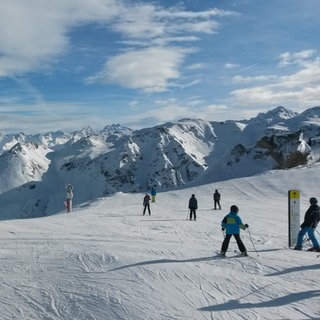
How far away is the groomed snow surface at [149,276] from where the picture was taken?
356 inches

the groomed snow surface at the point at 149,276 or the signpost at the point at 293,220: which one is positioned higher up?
the signpost at the point at 293,220

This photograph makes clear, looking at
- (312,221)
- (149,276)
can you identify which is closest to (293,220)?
(312,221)

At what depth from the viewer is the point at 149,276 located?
10.7m

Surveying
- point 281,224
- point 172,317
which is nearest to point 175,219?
point 281,224

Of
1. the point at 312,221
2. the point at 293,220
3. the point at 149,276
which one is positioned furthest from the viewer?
the point at 293,220

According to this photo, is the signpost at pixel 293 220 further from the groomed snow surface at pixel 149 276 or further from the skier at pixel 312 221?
the skier at pixel 312 221

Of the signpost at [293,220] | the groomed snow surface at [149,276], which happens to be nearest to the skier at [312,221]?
the groomed snow surface at [149,276]

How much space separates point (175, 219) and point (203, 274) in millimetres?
14057

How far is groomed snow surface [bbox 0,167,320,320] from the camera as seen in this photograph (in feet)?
29.6

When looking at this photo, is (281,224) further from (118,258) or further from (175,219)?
(118,258)

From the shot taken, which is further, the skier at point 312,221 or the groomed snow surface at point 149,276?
the skier at point 312,221

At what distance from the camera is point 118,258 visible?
12.3 meters

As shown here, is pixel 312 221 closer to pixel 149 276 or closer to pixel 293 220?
pixel 293 220

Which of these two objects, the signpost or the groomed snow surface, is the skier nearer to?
the groomed snow surface
